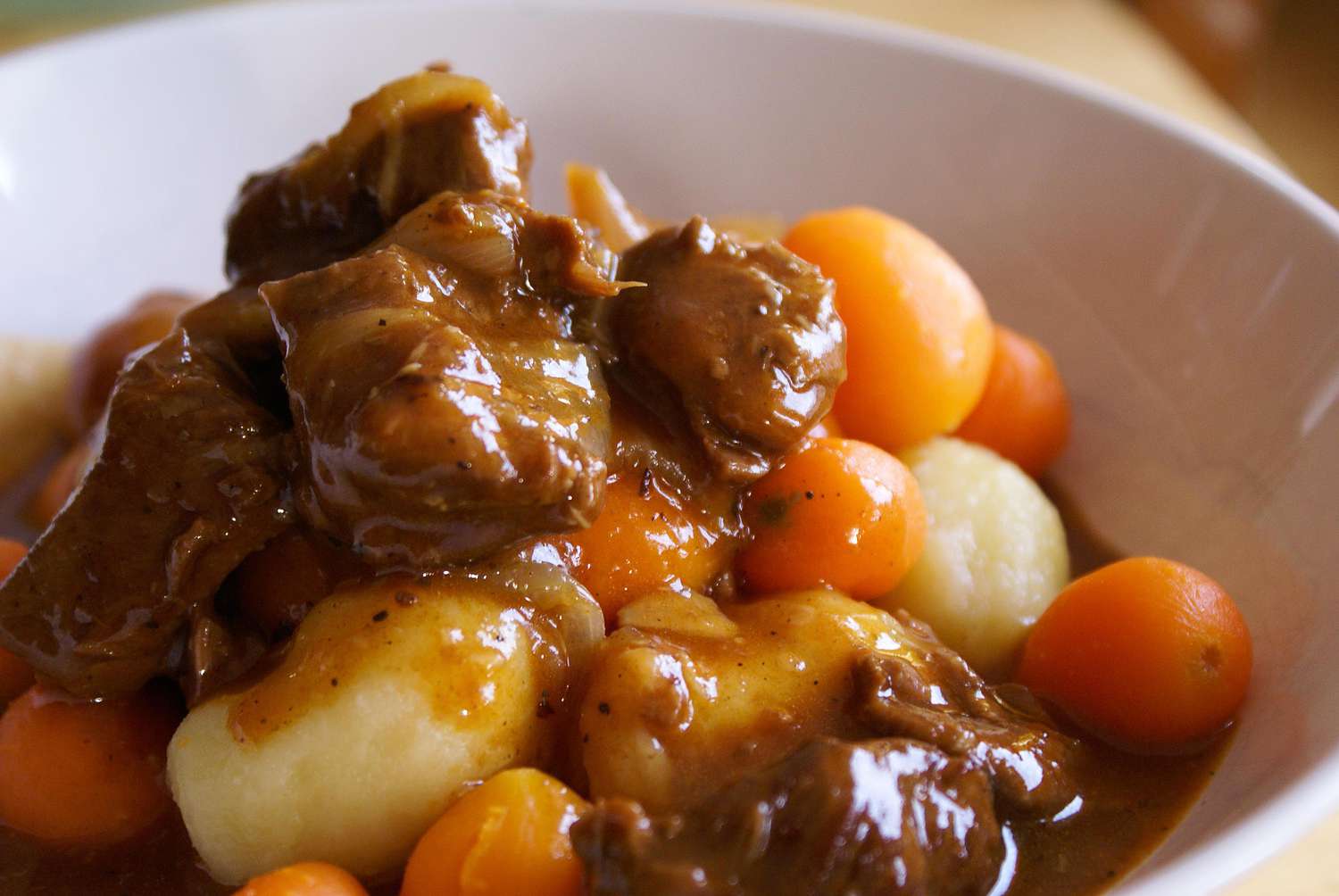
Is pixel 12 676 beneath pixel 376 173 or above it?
beneath

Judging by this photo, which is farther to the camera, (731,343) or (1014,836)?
(731,343)

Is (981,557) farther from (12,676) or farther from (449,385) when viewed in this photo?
(12,676)

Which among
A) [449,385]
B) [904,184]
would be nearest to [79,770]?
[449,385]

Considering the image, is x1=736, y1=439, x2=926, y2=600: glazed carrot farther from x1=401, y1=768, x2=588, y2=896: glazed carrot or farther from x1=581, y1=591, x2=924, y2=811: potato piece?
x1=401, y1=768, x2=588, y2=896: glazed carrot

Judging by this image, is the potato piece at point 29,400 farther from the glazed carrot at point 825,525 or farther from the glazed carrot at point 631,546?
the glazed carrot at point 825,525

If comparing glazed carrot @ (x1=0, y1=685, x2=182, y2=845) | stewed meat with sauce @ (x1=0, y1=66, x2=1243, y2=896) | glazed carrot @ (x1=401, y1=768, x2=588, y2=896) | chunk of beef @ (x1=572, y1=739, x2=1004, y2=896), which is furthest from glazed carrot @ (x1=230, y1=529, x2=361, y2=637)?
chunk of beef @ (x1=572, y1=739, x2=1004, y2=896)

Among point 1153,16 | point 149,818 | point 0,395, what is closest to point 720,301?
point 149,818
